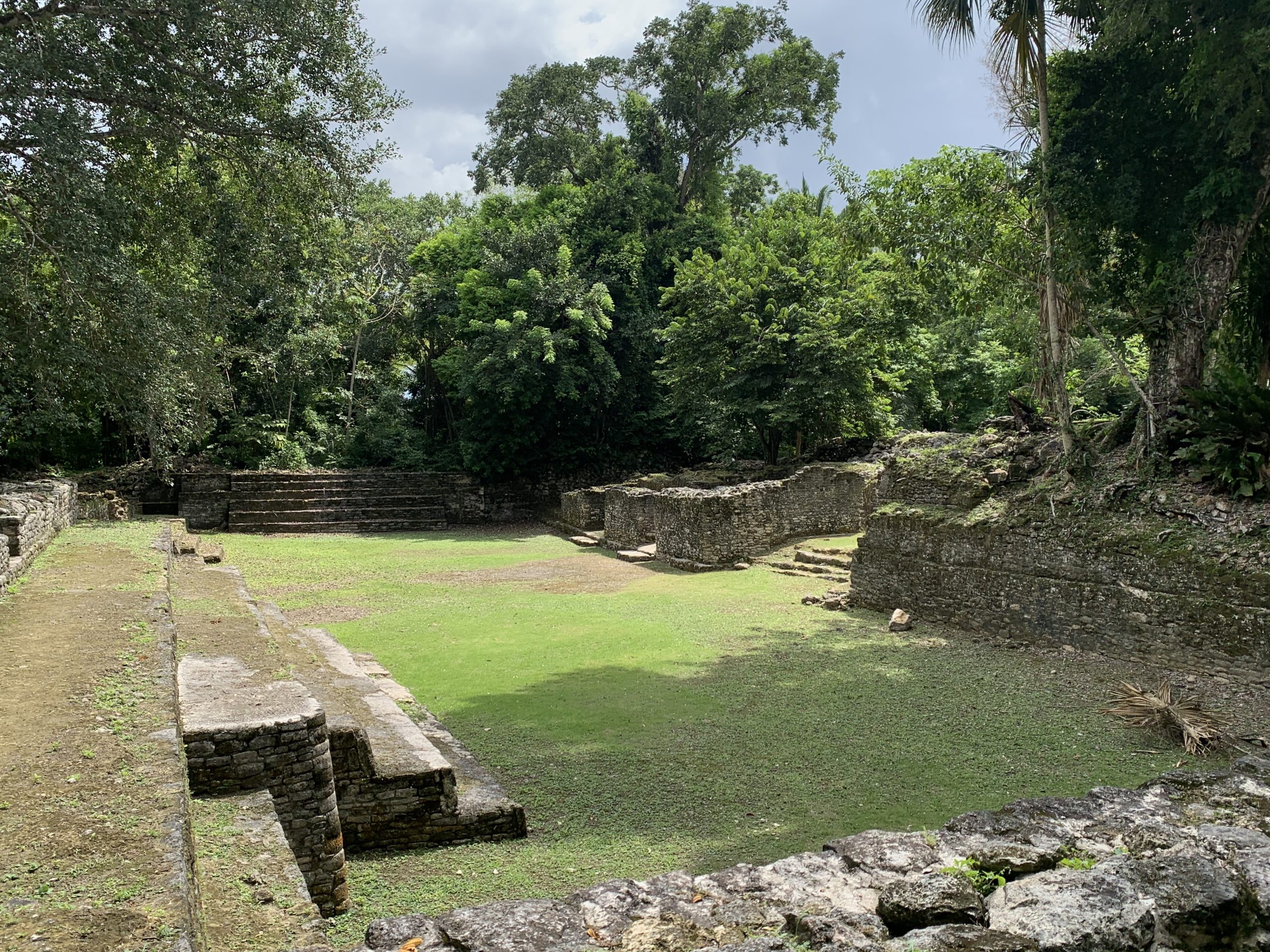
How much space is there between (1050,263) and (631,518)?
9.26m

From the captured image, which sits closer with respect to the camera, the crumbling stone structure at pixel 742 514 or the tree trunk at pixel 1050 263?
the tree trunk at pixel 1050 263

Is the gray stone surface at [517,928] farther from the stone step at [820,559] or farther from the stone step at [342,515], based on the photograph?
the stone step at [342,515]

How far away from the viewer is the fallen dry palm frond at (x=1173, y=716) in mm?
5066

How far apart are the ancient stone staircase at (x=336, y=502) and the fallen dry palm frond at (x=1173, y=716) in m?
16.9

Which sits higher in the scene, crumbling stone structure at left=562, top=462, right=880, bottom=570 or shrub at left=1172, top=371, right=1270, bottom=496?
shrub at left=1172, top=371, right=1270, bottom=496

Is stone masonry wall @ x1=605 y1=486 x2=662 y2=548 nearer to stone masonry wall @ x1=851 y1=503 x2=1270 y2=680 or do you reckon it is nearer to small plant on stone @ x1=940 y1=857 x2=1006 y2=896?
stone masonry wall @ x1=851 y1=503 x2=1270 y2=680

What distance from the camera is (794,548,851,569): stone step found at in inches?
481

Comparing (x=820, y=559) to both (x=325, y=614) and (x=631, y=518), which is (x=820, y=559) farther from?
(x=325, y=614)

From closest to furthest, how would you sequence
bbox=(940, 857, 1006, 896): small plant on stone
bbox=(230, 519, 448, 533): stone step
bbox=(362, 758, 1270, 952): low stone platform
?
bbox=(362, 758, 1270, 952): low stone platform, bbox=(940, 857, 1006, 896): small plant on stone, bbox=(230, 519, 448, 533): stone step

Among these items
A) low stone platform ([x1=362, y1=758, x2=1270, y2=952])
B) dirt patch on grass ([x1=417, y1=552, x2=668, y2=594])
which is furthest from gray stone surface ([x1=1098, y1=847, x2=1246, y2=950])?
dirt patch on grass ([x1=417, y1=552, x2=668, y2=594])

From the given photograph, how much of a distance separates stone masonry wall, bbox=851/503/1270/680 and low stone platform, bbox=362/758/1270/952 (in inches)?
151

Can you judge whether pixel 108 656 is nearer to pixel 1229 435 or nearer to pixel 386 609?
pixel 386 609

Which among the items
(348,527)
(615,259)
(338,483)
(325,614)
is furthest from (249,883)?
(615,259)


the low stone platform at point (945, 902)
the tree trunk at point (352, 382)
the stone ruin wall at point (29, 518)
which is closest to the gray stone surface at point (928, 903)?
the low stone platform at point (945, 902)
